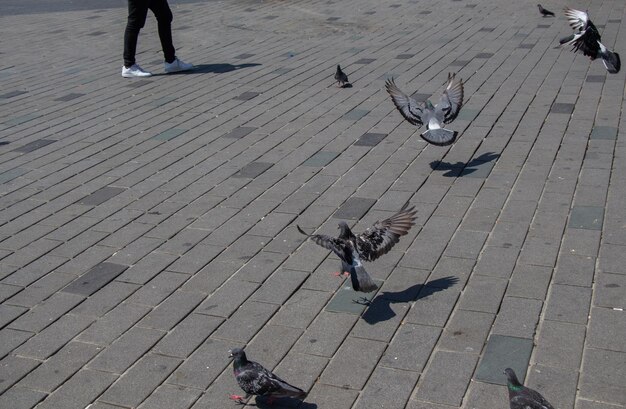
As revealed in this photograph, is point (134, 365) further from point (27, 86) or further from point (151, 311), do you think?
point (27, 86)

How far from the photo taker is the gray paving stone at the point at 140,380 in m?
4.38

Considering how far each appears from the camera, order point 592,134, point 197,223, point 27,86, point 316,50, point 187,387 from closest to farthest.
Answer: point 187,387 < point 197,223 < point 592,134 < point 27,86 < point 316,50

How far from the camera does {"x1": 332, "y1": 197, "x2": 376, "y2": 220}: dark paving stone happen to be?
656cm

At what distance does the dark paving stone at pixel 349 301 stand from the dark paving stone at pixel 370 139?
3.10m

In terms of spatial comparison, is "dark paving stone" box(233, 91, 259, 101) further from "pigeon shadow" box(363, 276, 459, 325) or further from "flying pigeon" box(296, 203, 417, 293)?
"pigeon shadow" box(363, 276, 459, 325)

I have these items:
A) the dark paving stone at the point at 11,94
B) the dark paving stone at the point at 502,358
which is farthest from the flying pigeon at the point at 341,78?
the dark paving stone at the point at 502,358

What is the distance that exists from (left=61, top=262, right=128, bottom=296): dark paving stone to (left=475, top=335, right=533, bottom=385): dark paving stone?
2627 millimetres

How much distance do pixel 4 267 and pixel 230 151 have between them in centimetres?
290

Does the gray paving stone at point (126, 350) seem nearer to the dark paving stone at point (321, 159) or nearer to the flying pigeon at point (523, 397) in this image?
the flying pigeon at point (523, 397)

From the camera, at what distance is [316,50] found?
13.0 meters

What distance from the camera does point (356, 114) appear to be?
9.38 metres


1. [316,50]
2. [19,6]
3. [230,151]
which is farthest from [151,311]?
[19,6]

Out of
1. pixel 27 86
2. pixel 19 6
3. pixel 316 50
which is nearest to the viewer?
pixel 27 86

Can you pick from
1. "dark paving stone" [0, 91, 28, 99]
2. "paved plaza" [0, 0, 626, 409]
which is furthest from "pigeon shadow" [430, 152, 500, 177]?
"dark paving stone" [0, 91, 28, 99]
